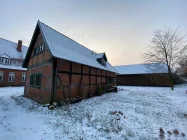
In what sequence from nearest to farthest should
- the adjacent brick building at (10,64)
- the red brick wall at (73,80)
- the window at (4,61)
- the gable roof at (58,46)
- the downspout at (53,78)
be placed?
1. the downspout at (53,78)
2. the gable roof at (58,46)
3. the red brick wall at (73,80)
4. the adjacent brick building at (10,64)
5. the window at (4,61)

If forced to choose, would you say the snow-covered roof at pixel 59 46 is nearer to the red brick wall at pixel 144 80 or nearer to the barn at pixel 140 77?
the barn at pixel 140 77

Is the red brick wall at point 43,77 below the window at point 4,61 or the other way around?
below

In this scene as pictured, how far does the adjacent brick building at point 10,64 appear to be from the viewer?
21156 mm

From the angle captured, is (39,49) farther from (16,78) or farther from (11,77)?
(16,78)

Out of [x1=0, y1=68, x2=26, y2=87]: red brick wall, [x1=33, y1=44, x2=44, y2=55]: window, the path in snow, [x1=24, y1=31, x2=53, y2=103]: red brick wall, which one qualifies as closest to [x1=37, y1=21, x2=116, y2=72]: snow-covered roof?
[x1=24, y1=31, x2=53, y2=103]: red brick wall

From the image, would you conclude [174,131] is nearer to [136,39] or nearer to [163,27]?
[136,39]

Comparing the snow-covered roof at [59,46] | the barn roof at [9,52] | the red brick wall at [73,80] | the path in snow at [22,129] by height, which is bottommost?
the path in snow at [22,129]

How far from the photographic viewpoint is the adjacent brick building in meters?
21.2

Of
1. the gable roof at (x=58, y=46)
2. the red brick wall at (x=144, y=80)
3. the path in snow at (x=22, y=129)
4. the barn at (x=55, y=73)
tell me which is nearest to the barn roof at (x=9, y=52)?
the gable roof at (x=58, y=46)

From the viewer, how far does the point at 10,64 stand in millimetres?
22641

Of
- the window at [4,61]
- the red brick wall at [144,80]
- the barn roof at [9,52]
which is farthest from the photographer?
the red brick wall at [144,80]

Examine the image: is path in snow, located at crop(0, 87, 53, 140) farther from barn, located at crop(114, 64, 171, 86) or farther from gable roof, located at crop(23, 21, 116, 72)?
barn, located at crop(114, 64, 171, 86)

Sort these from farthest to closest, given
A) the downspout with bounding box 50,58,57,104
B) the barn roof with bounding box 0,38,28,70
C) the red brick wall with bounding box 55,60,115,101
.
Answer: the barn roof with bounding box 0,38,28,70, the red brick wall with bounding box 55,60,115,101, the downspout with bounding box 50,58,57,104

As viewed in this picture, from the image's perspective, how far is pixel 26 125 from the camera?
5102 millimetres
